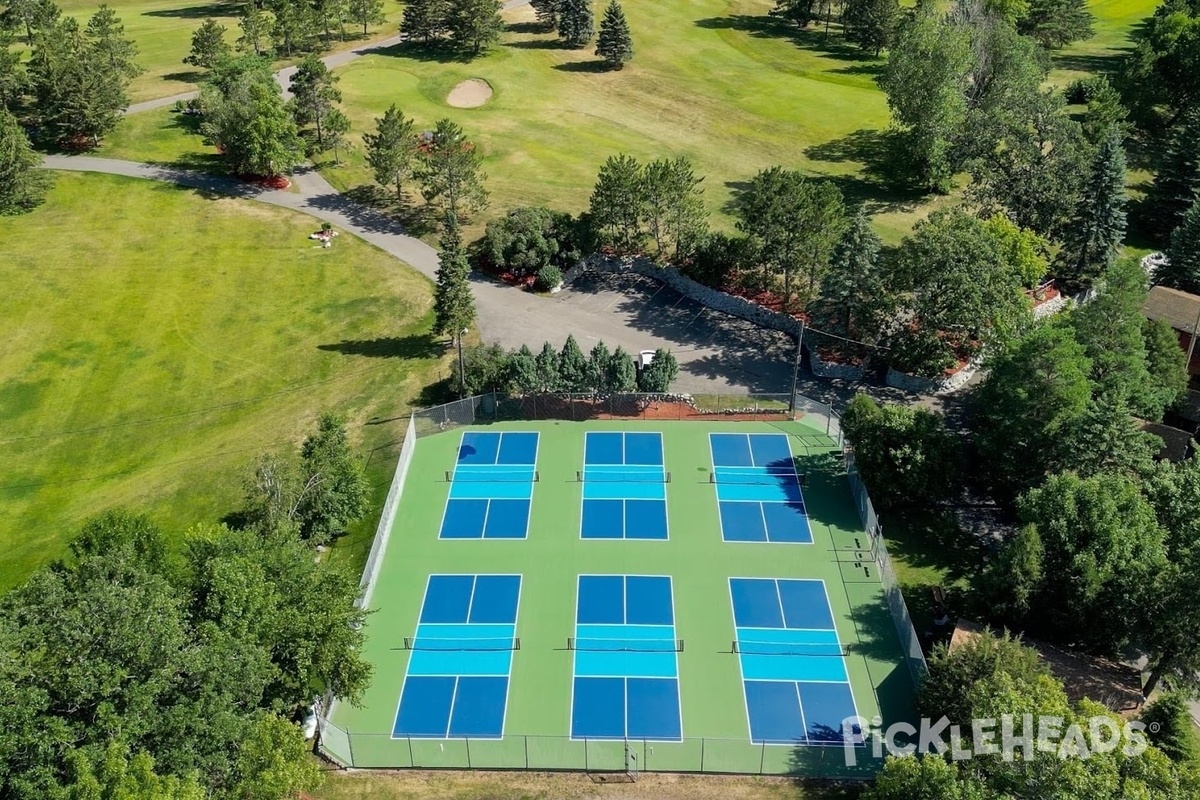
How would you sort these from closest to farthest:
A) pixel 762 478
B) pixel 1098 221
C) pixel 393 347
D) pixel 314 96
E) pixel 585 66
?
pixel 762 478 → pixel 393 347 → pixel 1098 221 → pixel 314 96 → pixel 585 66

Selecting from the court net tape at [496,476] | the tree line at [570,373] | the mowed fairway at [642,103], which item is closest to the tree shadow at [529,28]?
the mowed fairway at [642,103]

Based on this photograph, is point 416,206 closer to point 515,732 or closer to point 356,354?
point 356,354

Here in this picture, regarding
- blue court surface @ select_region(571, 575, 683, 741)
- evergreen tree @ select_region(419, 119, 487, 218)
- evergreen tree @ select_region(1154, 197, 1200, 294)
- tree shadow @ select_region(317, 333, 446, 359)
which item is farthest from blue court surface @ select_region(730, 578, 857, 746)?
evergreen tree @ select_region(419, 119, 487, 218)

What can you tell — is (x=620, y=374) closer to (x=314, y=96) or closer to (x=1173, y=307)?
(x=1173, y=307)

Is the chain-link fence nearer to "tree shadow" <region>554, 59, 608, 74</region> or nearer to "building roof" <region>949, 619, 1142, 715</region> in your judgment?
"building roof" <region>949, 619, 1142, 715</region>

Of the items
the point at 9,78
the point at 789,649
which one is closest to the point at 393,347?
the point at 789,649

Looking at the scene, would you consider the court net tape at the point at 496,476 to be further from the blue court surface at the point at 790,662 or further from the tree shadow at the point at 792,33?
the tree shadow at the point at 792,33
